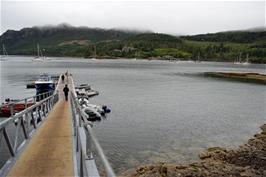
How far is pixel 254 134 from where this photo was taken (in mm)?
30047

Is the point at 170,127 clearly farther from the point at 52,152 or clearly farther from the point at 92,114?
the point at 52,152

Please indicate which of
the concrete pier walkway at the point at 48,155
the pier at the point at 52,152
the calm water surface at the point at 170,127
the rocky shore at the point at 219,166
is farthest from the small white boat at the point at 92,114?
the pier at the point at 52,152

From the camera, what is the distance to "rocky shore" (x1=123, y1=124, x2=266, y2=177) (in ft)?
59.3

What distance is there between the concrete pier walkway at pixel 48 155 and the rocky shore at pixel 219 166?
666 centimetres

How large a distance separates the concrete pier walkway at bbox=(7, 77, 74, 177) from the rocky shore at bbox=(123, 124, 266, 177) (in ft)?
21.9

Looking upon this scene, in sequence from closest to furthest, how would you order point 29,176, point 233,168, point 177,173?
point 29,176, point 177,173, point 233,168

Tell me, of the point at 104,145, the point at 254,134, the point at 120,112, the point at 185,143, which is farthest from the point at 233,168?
the point at 120,112

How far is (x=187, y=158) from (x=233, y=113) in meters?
22.3

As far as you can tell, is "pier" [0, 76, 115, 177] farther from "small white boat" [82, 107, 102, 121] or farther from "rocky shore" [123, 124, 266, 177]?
"small white boat" [82, 107, 102, 121]

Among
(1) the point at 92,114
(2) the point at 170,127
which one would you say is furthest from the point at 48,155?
(1) the point at 92,114

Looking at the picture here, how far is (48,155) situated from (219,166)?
13.2 meters

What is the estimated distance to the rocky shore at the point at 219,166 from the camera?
18062 millimetres

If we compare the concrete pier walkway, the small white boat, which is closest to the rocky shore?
the concrete pier walkway

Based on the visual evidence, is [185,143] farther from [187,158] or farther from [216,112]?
[216,112]
